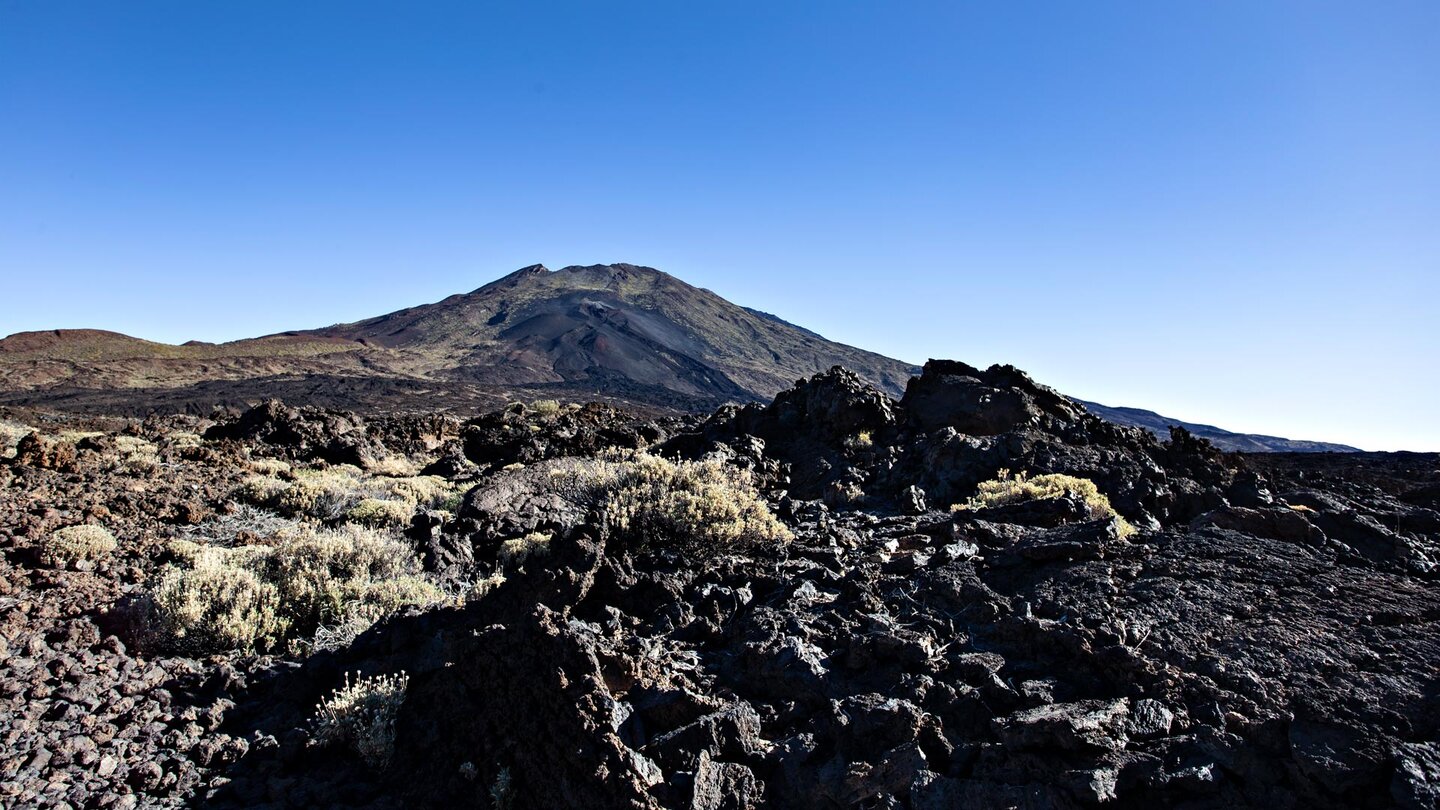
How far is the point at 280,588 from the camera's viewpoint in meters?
6.10

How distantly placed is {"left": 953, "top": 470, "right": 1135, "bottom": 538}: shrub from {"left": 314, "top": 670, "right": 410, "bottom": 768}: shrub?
5619 mm

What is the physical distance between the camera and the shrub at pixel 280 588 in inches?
208

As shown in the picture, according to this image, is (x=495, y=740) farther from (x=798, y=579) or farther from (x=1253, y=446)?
(x=1253, y=446)

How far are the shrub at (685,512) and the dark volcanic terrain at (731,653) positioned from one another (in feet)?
0.11

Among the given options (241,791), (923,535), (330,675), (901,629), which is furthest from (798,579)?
(241,791)

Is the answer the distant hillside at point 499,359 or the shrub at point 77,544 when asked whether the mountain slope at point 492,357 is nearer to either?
the distant hillside at point 499,359

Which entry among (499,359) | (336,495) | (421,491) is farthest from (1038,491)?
(499,359)

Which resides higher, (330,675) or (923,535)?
(923,535)

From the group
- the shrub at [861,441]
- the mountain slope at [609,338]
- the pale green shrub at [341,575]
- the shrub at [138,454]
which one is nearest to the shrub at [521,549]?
the pale green shrub at [341,575]

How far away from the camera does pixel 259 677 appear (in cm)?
477

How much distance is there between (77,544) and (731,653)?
19.7 ft

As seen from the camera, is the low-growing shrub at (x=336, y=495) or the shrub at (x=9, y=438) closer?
the low-growing shrub at (x=336, y=495)

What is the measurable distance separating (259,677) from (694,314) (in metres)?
106

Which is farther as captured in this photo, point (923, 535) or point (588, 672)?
point (923, 535)
